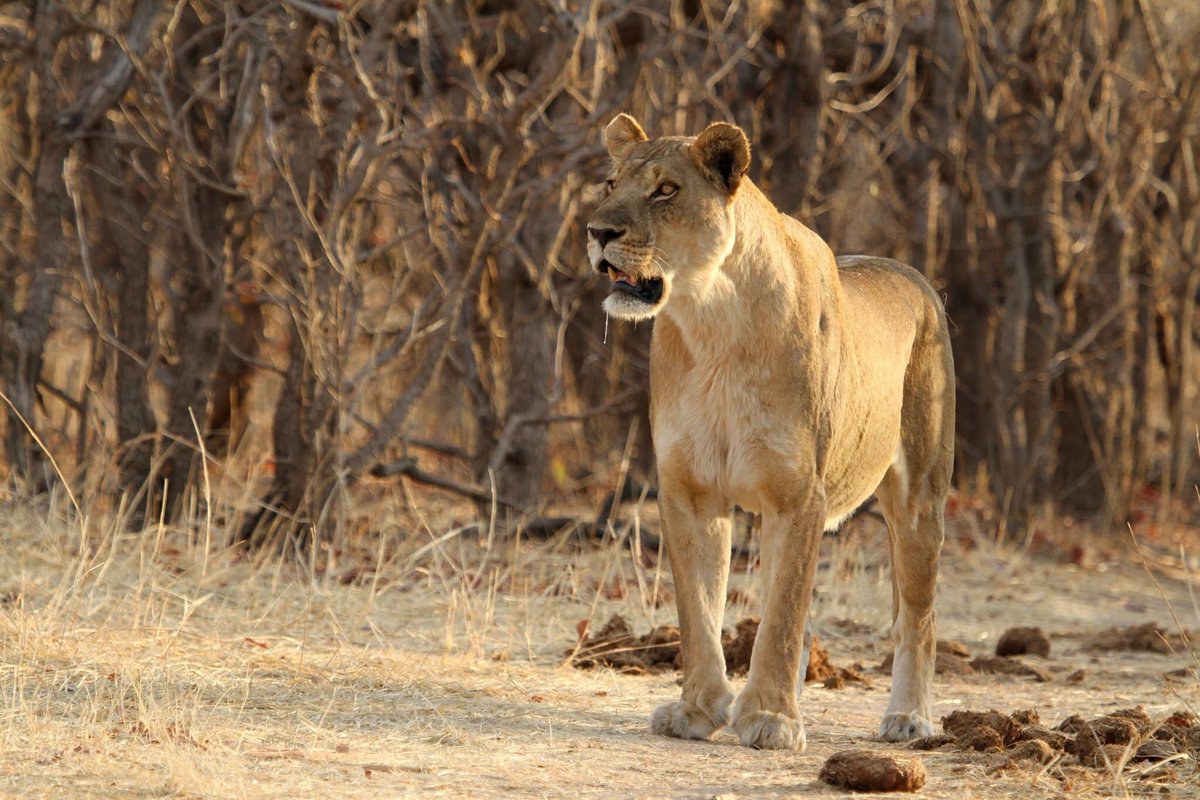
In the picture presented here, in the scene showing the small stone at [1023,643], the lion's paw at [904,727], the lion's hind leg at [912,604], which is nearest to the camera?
the lion's paw at [904,727]

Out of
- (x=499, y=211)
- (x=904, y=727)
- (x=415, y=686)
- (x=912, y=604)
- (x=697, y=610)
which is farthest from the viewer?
(x=499, y=211)

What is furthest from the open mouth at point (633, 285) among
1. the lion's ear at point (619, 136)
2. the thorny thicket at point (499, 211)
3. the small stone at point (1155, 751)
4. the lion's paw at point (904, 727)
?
the thorny thicket at point (499, 211)

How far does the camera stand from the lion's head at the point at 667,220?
14.7 ft

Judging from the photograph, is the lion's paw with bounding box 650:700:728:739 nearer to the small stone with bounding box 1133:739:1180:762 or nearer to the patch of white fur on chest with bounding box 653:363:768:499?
the patch of white fur on chest with bounding box 653:363:768:499

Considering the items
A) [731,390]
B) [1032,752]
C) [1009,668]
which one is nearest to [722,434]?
[731,390]

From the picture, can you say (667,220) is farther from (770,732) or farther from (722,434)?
(770,732)

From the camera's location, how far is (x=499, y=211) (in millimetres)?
7277

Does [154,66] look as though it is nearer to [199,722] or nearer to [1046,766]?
[199,722]

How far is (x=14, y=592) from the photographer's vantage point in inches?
239

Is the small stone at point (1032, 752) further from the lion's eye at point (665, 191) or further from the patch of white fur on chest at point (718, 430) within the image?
the lion's eye at point (665, 191)

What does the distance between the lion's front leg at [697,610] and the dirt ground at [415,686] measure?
88mm

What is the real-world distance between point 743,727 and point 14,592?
304 centimetres

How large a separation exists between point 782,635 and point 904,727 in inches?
24.6

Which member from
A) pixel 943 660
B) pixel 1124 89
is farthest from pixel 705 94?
pixel 1124 89
